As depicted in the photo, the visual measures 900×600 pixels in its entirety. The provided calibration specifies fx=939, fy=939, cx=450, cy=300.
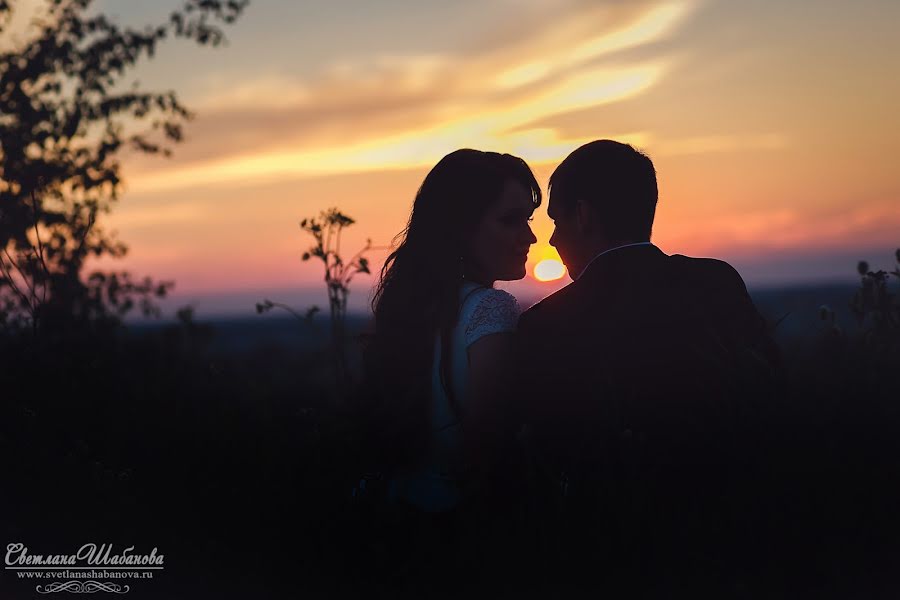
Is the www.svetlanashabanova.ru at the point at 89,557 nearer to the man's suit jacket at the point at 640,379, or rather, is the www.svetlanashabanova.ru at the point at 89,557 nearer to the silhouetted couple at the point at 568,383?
the silhouetted couple at the point at 568,383

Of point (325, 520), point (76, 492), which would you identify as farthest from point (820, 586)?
point (76, 492)

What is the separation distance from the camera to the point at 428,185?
479cm

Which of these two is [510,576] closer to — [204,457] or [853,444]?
[853,444]

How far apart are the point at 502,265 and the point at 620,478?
1239mm

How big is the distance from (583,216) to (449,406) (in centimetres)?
130

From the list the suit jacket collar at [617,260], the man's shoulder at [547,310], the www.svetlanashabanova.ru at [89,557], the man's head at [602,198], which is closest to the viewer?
the man's shoulder at [547,310]

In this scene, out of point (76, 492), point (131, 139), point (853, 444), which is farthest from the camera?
point (131, 139)

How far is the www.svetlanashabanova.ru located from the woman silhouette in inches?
53.0

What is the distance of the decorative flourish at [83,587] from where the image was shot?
4.69 m

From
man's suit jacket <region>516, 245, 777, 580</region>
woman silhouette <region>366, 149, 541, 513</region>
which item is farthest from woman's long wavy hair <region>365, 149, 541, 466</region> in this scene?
man's suit jacket <region>516, 245, 777, 580</region>

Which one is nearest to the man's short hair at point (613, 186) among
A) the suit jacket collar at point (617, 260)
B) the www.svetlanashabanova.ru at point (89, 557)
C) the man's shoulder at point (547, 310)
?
the suit jacket collar at point (617, 260)

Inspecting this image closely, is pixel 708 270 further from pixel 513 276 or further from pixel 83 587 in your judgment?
pixel 83 587

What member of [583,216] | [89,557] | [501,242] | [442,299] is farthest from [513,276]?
[89,557]

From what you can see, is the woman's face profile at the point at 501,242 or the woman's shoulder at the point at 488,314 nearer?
the woman's shoulder at the point at 488,314
